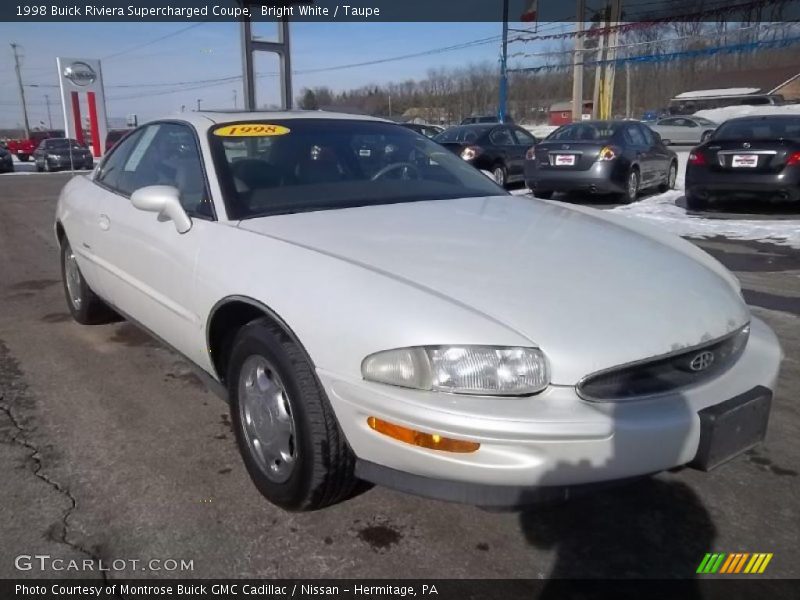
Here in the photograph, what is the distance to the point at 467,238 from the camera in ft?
8.41

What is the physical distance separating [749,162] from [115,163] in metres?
7.66

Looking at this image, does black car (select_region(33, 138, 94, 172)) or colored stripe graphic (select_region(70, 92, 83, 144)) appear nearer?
black car (select_region(33, 138, 94, 172))

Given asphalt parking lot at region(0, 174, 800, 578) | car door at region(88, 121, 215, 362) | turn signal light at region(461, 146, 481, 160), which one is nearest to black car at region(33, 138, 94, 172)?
turn signal light at region(461, 146, 481, 160)

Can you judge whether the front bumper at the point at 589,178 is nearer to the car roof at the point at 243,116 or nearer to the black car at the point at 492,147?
the black car at the point at 492,147

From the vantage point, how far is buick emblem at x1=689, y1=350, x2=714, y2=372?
2.09 metres

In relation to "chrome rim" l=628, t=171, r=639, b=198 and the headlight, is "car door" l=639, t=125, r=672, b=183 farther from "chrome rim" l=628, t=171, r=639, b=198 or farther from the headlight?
the headlight

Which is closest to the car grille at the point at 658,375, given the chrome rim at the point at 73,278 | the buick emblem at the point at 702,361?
the buick emblem at the point at 702,361

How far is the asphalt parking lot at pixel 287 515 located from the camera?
214cm

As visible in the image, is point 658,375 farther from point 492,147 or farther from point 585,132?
point 492,147

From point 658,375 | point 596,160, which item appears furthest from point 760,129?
point 658,375

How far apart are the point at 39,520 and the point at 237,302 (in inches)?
40.8

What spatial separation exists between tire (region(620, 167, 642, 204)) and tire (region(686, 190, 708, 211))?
0.82 meters

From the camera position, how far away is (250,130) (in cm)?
319

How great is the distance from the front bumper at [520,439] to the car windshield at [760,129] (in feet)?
26.3
